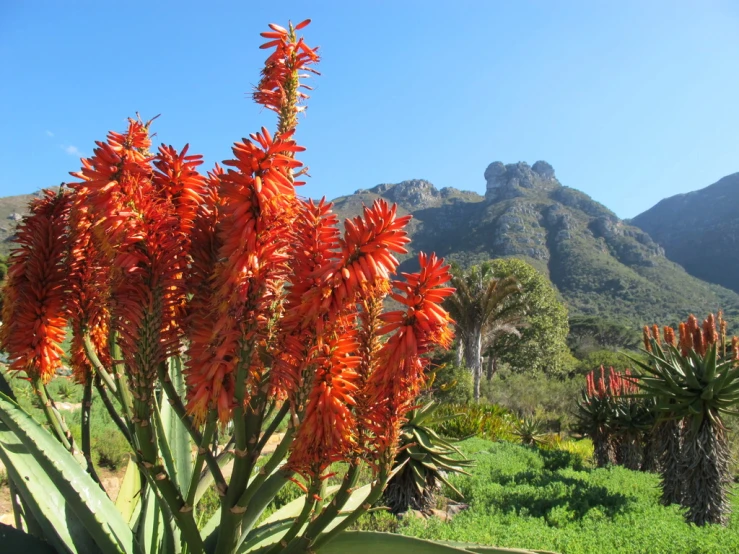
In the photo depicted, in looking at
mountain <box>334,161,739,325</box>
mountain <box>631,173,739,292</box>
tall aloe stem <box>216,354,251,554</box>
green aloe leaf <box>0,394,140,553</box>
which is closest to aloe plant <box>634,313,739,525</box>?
tall aloe stem <box>216,354,251,554</box>

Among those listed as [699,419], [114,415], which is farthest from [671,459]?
[114,415]

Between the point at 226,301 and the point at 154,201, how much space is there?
411 mm

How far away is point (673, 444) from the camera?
768 cm

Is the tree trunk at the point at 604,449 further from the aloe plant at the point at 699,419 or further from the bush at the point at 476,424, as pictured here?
the aloe plant at the point at 699,419

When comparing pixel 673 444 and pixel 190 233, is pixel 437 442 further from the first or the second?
pixel 190 233

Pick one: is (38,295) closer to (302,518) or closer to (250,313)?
(250,313)

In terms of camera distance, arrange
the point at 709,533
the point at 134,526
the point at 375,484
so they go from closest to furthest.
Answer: the point at 375,484 → the point at 134,526 → the point at 709,533

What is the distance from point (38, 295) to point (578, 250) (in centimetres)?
9275

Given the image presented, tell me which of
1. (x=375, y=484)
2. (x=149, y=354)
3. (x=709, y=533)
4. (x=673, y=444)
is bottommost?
(x=709, y=533)

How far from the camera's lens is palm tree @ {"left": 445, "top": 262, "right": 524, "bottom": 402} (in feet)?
69.6

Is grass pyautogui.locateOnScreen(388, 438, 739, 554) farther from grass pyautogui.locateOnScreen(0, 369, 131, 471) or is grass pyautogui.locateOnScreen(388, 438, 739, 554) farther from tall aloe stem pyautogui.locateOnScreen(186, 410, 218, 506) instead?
grass pyautogui.locateOnScreen(0, 369, 131, 471)

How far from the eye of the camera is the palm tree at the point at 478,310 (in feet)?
69.6

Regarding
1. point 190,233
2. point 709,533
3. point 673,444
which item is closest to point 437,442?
point 709,533

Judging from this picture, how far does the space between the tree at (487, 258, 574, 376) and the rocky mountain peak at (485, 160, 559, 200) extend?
309 ft
